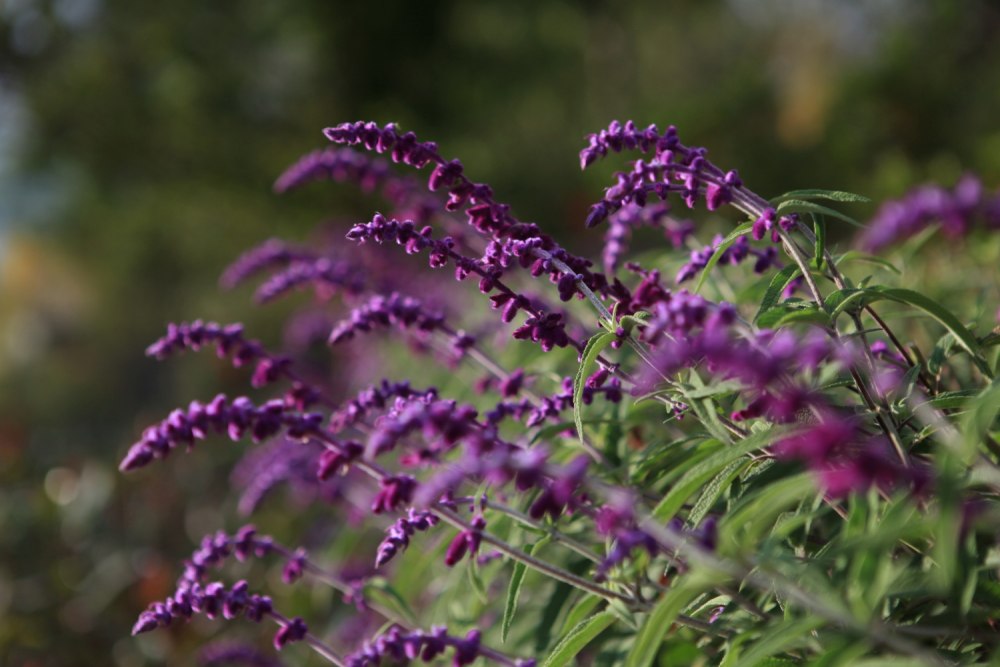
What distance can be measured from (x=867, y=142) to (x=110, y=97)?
9893mm

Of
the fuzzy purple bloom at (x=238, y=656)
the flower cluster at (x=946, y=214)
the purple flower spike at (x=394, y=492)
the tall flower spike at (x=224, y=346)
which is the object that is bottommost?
the fuzzy purple bloom at (x=238, y=656)

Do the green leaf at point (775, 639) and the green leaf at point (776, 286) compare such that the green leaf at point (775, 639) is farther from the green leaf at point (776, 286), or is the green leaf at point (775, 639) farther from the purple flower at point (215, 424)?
the purple flower at point (215, 424)

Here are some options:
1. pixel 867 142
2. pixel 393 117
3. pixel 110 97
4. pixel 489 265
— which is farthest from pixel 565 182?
pixel 489 265

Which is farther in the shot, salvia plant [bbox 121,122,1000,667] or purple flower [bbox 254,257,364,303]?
purple flower [bbox 254,257,364,303]

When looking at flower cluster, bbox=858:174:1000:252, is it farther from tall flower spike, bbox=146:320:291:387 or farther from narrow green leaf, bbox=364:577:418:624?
tall flower spike, bbox=146:320:291:387

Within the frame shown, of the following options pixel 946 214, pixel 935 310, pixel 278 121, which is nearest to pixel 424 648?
pixel 935 310

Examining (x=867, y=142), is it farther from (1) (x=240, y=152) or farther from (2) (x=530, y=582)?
(1) (x=240, y=152)

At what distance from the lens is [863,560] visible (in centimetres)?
105

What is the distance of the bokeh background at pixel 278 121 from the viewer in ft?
26.5

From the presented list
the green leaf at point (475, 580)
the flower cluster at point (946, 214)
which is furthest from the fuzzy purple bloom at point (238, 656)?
the flower cluster at point (946, 214)

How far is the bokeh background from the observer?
809cm

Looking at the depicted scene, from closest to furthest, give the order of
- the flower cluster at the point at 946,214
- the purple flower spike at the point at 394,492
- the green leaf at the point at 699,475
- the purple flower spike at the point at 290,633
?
1. the green leaf at the point at 699,475
2. the purple flower spike at the point at 394,492
3. the purple flower spike at the point at 290,633
4. the flower cluster at the point at 946,214

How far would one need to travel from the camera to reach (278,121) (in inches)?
518

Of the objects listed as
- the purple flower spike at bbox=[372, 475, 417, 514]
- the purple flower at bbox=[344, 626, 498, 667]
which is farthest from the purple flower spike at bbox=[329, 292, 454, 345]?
the purple flower at bbox=[344, 626, 498, 667]
